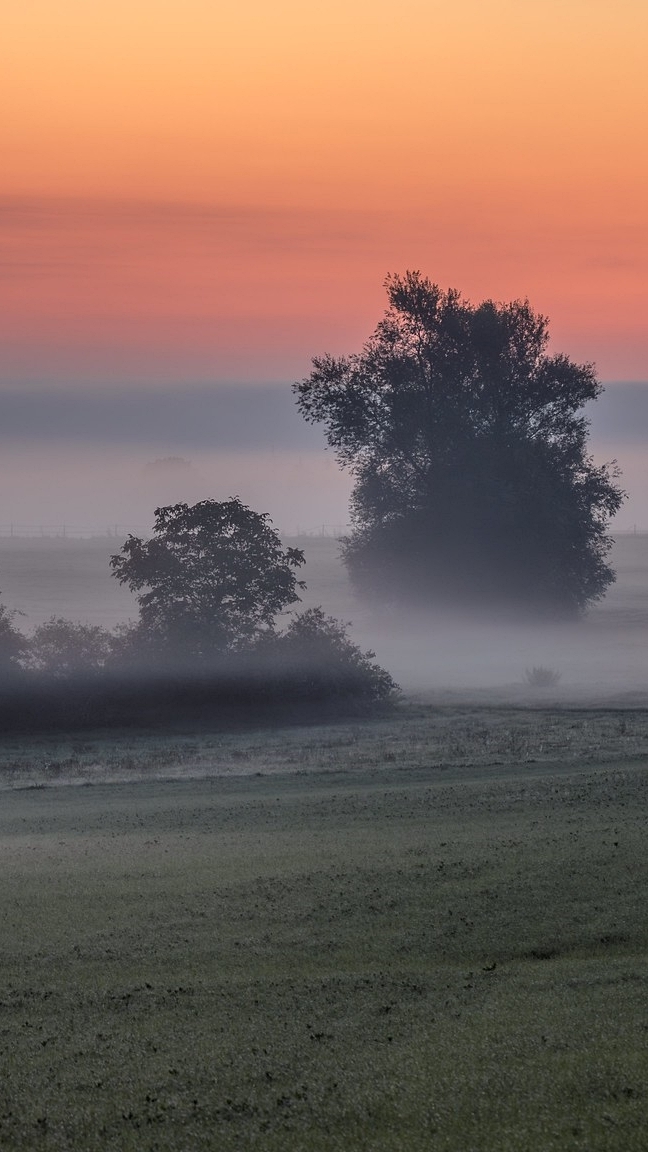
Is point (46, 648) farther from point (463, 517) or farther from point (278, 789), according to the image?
point (463, 517)

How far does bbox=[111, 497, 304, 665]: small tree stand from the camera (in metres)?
40.4

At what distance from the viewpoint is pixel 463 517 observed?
63406 millimetres

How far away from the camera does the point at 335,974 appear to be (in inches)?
357

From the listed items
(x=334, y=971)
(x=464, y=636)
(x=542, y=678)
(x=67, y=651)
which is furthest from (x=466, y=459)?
(x=334, y=971)

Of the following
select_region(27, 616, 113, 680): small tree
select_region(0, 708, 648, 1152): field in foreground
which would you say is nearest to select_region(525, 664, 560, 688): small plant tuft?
select_region(27, 616, 113, 680): small tree

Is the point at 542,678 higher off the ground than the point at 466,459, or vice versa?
the point at 466,459

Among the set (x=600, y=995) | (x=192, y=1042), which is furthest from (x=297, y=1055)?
(x=600, y=995)

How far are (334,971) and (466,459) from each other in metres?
54.9

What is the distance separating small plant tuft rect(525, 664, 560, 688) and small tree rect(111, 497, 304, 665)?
10.2 m

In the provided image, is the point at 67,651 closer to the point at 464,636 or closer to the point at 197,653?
the point at 197,653

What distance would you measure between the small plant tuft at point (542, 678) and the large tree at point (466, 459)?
17.0 meters

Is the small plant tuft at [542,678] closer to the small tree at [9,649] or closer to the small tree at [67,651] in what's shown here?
the small tree at [67,651]

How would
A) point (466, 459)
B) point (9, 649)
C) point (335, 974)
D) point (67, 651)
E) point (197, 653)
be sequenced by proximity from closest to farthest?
point (335, 974) → point (9, 649) → point (67, 651) → point (197, 653) → point (466, 459)

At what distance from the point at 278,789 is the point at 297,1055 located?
12.9m
